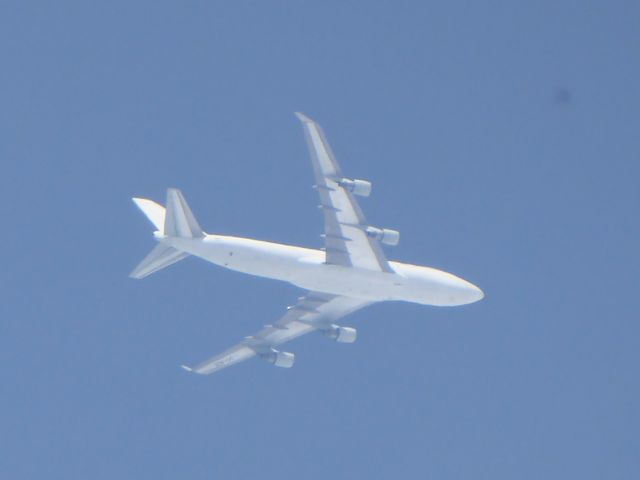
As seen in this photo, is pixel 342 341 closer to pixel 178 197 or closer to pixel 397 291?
pixel 397 291

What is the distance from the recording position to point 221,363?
318 ft

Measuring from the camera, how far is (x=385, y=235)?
283ft

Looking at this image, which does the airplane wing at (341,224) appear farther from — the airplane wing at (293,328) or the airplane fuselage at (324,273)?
the airplane wing at (293,328)

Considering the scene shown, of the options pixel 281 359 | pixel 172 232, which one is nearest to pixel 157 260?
pixel 172 232

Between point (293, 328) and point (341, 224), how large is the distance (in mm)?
12501

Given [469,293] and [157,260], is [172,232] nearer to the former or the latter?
[157,260]

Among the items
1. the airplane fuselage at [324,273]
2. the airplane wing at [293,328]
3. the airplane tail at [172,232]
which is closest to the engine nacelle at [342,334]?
the airplane wing at [293,328]

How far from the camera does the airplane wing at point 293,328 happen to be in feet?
311

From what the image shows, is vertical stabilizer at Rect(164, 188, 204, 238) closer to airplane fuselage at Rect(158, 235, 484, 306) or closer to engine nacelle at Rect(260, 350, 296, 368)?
airplane fuselage at Rect(158, 235, 484, 306)

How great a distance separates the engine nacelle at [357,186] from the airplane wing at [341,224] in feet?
0.24

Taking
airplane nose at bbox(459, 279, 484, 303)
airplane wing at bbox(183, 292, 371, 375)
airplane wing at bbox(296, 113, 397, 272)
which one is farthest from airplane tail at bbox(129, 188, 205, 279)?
airplane nose at bbox(459, 279, 484, 303)

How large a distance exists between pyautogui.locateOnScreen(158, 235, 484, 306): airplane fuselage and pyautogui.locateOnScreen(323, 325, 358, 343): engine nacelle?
17.2ft

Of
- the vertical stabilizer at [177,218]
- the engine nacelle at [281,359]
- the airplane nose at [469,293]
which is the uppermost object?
the airplane nose at [469,293]

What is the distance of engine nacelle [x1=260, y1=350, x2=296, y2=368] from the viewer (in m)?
96.1
